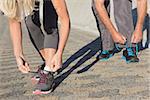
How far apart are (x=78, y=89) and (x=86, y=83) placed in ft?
0.74

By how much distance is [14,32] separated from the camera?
403cm

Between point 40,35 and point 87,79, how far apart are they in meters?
0.66

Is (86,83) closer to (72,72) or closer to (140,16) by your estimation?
(72,72)

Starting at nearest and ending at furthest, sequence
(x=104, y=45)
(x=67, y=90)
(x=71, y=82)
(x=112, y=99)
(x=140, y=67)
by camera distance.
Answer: (x=112, y=99) → (x=67, y=90) → (x=71, y=82) → (x=140, y=67) → (x=104, y=45)

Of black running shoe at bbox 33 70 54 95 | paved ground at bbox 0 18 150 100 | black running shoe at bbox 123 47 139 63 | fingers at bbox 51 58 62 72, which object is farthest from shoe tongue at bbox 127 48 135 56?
fingers at bbox 51 58 62 72

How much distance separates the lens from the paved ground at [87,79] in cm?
381

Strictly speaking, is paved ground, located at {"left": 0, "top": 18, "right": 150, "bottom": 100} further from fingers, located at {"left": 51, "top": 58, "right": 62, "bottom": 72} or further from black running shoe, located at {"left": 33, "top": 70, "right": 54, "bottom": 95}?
fingers, located at {"left": 51, "top": 58, "right": 62, "bottom": 72}

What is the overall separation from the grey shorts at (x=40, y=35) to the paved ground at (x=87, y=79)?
0.41 metres

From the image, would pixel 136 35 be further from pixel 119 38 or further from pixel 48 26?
pixel 48 26

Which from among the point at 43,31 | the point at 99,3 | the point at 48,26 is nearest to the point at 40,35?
the point at 43,31

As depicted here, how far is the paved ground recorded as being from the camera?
381 centimetres

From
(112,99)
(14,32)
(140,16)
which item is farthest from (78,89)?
(140,16)

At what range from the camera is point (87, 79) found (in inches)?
172

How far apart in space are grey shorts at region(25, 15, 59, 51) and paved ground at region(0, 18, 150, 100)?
41 cm
